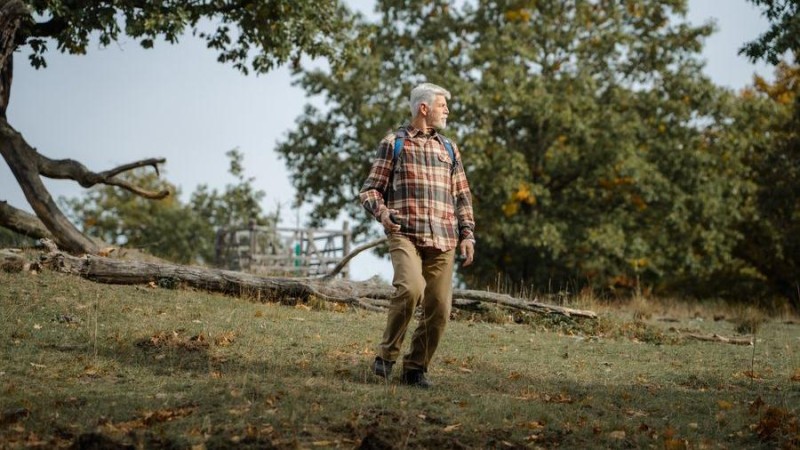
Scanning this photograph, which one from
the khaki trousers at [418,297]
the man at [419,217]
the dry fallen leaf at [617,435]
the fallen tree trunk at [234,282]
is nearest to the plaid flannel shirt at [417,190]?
the man at [419,217]

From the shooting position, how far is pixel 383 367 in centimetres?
729

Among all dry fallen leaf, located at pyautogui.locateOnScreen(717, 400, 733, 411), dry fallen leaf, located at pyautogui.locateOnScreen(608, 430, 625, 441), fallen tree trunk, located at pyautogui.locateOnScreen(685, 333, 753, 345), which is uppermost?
fallen tree trunk, located at pyautogui.locateOnScreen(685, 333, 753, 345)

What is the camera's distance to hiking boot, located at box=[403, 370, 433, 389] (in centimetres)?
736

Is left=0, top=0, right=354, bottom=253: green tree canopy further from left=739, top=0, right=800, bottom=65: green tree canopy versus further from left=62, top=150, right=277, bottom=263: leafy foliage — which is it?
left=62, top=150, right=277, bottom=263: leafy foliage

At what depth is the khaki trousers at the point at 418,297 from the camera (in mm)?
6855

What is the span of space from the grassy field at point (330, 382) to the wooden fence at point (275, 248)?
54.5 feet

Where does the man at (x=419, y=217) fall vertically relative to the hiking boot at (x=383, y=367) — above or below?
above

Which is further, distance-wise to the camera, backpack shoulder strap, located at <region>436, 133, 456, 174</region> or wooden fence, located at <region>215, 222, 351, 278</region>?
wooden fence, located at <region>215, 222, 351, 278</region>

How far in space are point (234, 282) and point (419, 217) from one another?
22.9 ft

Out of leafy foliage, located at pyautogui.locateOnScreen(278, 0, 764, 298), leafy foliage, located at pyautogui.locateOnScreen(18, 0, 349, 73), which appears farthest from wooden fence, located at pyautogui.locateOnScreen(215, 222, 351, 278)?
leafy foliage, located at pyautogui.locateOnScreen(18, 0, 349, 73)

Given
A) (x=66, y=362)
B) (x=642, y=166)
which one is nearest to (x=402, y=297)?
(x=66, y=362)

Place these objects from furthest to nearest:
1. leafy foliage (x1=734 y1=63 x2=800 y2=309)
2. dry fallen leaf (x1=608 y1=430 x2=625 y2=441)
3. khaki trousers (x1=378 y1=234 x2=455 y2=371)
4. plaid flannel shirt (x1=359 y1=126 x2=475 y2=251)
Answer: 1. leafy foliage (x1=734 y1=63 x2=800 y2=309)
2. plaid flannel shirt (x1=359 y1=126 x2=475 y2=251)
3. khaki trousers (x1=378 y1=234 x2=455 y2=371)
4. dry fallen leaf (x1=608 y1=430 x2=625 y2=441)

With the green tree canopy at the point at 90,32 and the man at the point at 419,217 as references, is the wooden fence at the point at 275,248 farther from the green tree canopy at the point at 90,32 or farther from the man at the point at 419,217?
the man at the point at 419,217

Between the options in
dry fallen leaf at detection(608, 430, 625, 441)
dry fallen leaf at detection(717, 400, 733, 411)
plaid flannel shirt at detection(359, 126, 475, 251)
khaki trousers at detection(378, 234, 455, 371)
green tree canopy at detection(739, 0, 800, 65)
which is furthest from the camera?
green tree canopy at detection(739, 0, 800, 65)
